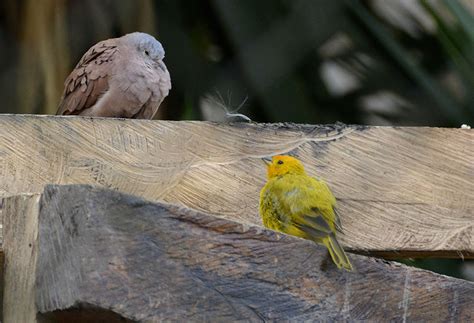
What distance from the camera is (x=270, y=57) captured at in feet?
13.4

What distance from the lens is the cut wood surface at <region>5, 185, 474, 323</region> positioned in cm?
155

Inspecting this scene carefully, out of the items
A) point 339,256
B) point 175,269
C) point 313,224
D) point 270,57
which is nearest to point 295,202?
point 313,224

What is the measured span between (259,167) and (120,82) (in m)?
0.51

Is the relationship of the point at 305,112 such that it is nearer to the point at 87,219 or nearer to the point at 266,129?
the point at 266,129

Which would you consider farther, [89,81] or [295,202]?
[89,81]

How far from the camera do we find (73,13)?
4059mm

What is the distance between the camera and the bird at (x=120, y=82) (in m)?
2.51

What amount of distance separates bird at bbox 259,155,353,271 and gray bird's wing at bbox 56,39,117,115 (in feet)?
1.84

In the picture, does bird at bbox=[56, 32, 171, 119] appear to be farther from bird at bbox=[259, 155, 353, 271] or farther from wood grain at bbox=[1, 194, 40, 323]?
wood grain at bbox=[1, 194, 40, 323]

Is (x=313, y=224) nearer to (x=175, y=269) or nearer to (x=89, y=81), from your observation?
(x=175, y=269)

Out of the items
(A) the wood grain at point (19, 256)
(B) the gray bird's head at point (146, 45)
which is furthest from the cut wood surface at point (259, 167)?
(B) the gray bird's head at point (146, 45)

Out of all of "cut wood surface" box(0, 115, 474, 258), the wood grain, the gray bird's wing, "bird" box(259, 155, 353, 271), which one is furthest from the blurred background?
the wood grain

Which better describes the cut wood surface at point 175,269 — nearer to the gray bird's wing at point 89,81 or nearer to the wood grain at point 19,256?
the wood grain at point 19,256

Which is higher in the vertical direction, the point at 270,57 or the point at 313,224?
the point at 313,224
